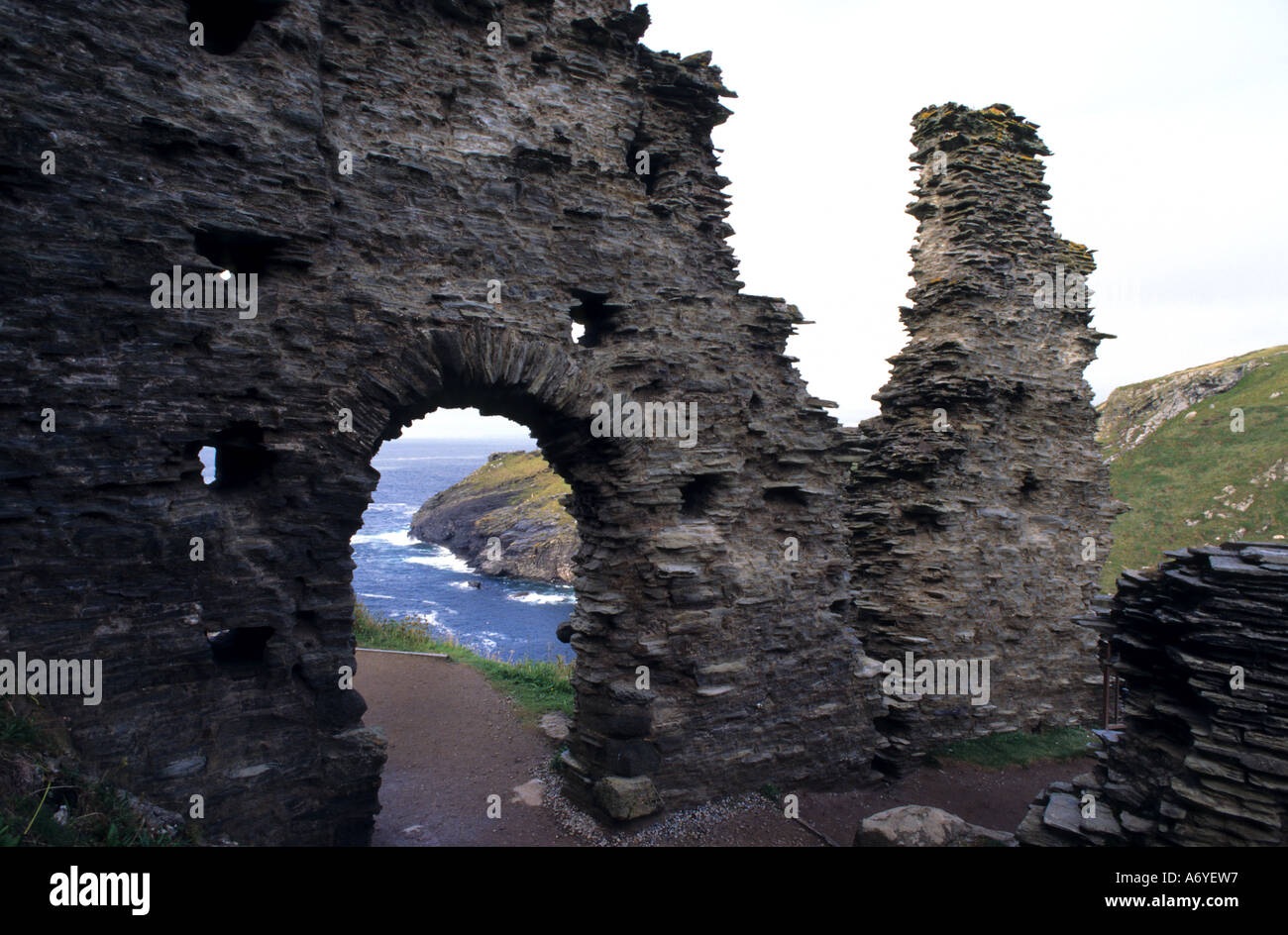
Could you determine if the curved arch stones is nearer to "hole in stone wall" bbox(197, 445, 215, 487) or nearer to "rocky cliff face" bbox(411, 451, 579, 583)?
"hole in stone wall" bbox(197, 445, 215, 487)

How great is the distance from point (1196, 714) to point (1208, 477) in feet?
100

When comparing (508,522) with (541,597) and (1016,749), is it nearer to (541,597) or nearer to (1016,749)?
(541,597)

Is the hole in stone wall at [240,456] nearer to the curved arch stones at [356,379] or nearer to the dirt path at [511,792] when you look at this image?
the curved arch stones at [356,379]

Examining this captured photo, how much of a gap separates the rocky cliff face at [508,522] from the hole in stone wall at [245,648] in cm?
2503

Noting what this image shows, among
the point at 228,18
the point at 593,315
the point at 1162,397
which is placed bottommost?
the point at 593,315

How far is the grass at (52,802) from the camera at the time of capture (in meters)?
4.23

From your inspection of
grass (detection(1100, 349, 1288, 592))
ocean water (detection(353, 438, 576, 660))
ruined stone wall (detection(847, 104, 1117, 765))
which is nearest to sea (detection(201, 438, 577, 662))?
ocean water (detection(353, 438, 576, 660))

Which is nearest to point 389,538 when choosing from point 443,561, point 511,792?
point 443,561

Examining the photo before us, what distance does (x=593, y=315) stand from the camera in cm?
859

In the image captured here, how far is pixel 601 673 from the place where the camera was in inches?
323

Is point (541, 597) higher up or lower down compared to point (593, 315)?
lower down

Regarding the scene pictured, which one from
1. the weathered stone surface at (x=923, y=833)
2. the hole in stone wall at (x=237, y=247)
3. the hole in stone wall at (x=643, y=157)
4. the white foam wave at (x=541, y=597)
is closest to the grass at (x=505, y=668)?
the hole in stone wall at (x=237, y=247)

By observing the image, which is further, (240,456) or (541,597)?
(541,597)

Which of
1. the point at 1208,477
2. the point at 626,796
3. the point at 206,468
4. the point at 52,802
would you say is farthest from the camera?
the point at 1208,477
